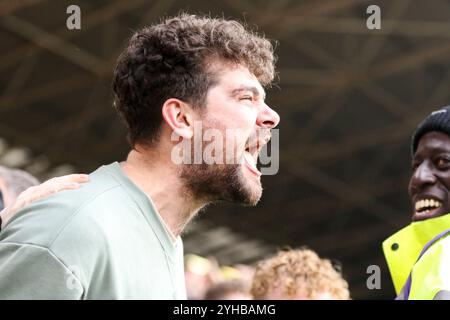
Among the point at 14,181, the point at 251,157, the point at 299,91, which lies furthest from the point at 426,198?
the point at 299,91

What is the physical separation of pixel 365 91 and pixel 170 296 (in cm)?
1258

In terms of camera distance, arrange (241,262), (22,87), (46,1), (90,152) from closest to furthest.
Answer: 1. (46,1)
2. (22,87)
3. (90,152)
4. (241,262)

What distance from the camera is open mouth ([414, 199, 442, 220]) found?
3309mm

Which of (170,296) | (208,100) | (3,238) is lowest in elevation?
(170,296)

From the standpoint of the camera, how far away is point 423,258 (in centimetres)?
255

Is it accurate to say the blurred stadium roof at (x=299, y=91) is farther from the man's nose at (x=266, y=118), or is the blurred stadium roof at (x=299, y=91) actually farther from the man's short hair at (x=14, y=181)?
the man's nose at (x=266, y=118)

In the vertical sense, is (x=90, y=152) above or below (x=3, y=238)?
above

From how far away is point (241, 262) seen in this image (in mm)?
25531

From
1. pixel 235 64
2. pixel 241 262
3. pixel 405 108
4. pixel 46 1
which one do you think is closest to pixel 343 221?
pixel 241 262

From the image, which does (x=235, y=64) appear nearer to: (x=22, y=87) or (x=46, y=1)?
(x=46, y=1)

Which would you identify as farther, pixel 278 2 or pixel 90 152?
pixel 90 152

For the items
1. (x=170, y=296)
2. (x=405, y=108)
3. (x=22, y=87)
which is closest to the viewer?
(x=170, y=296)

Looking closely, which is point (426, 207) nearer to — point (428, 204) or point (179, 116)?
point (428, 204)

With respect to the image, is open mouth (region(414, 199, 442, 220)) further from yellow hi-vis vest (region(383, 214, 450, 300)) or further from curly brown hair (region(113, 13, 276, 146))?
curly brown hair (region(113, 13, 276, 146))
